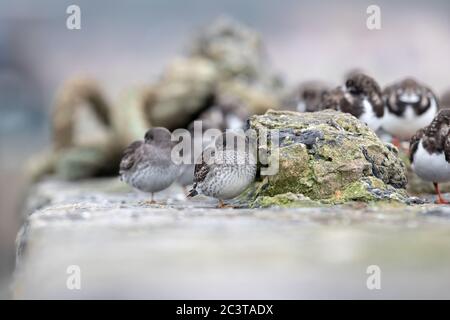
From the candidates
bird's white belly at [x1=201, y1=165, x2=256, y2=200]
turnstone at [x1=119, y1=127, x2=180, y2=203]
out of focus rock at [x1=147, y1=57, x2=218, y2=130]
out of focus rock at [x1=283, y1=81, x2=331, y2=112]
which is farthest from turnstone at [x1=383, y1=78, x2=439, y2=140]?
out of focus rock at [x1=147, y1=57, x2=218, y2=130]

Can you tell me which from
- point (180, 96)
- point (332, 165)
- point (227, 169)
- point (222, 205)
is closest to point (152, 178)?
point (222, 205)

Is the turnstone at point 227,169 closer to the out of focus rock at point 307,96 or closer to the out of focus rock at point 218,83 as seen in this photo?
the out of focus rock at point 307,96

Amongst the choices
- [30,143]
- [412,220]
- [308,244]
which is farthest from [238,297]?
[30,143]

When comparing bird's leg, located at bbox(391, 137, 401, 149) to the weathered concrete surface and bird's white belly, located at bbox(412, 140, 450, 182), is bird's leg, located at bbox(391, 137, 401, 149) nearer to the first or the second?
bird's white belly, located at bbox(412, 140, 450, 182)

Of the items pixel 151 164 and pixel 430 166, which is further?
pixel 151 164

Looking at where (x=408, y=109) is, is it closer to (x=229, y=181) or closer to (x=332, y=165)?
(x=332, y=165)

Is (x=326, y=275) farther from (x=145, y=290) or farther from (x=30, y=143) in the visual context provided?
(x=30, y=143)

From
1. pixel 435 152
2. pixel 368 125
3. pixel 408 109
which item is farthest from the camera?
pixel 408 109
